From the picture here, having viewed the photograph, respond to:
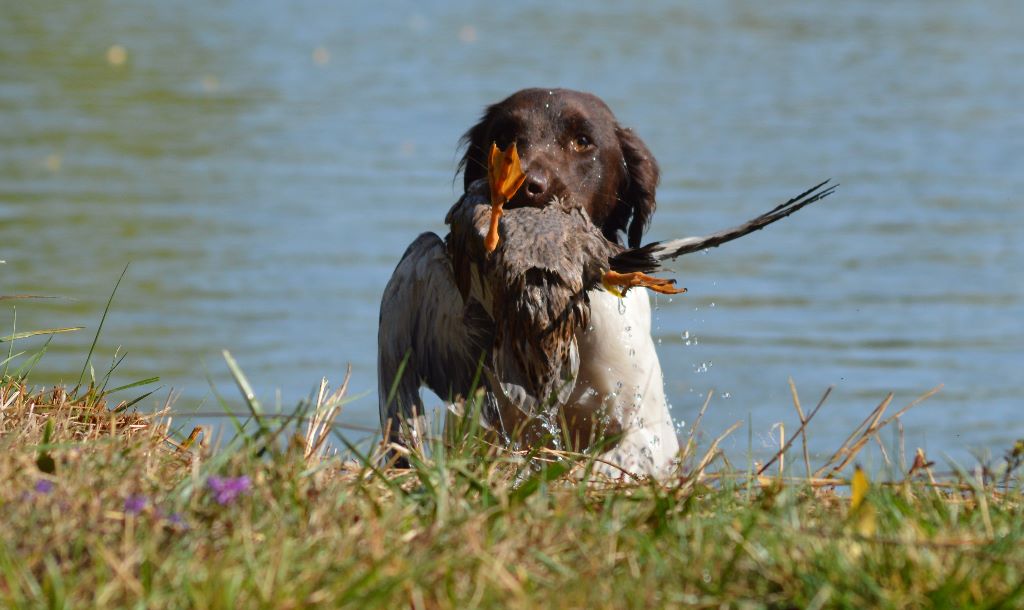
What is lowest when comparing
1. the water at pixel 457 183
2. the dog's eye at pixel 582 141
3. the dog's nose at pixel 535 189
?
the water at pixel 457 183

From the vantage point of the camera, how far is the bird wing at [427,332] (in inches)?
158

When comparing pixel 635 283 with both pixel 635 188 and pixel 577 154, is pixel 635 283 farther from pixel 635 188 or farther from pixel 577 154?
pixel 635 188

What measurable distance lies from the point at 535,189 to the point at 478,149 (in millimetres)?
736

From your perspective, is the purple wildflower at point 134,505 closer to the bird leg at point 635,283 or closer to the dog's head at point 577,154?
the bird leg at point 635,283

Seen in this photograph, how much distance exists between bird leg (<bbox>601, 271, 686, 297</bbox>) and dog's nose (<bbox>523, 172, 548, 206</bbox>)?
14.4 inches

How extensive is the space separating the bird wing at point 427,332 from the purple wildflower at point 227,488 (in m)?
1.66

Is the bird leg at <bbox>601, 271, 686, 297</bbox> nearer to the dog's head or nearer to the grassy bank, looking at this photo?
the dog's head

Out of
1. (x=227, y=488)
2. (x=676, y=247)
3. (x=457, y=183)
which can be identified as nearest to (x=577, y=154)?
(x=676, y=247)

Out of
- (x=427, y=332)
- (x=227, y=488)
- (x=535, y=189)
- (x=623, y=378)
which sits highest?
(x=535, y=189)

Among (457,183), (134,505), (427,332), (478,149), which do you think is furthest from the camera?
(457,183)

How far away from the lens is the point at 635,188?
4523 millimetres

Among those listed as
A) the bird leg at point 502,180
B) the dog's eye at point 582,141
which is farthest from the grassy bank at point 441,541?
the dog's eye at point 582,141

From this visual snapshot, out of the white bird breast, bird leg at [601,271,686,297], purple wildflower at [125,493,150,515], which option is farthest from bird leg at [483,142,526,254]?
purple wildflower at [125,493,150,515]

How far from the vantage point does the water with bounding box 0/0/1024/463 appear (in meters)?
7.50
